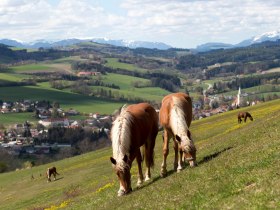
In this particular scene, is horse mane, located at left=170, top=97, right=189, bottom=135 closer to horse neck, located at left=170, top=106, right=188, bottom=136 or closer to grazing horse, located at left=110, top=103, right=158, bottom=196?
horse neck, located at left=170, top=106, right=188, bottom=136

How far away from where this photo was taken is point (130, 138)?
68.5 feet

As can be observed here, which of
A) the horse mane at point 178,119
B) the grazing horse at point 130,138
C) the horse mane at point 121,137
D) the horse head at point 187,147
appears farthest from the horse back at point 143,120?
the horse head at point 187,147

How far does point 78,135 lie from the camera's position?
184750mm

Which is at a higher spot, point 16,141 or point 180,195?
point 180,195

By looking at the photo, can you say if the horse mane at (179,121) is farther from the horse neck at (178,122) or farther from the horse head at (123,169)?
the horse head at (123,169)

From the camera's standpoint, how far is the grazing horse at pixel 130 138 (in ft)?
65.2

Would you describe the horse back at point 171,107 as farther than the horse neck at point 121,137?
Yes

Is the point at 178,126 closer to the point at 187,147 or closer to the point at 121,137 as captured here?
the point at 187,147

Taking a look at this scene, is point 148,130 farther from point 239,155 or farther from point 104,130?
point 104,130

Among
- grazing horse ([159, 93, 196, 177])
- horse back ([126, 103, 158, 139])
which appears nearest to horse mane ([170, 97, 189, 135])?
grazing horse ([159, 93, 196, 177])

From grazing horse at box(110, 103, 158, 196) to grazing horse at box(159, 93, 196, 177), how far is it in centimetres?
103

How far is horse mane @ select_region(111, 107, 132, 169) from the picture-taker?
2003 cm

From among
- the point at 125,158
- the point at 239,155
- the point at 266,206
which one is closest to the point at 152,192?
the point at 125,158

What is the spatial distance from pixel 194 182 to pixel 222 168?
4.51 feet
